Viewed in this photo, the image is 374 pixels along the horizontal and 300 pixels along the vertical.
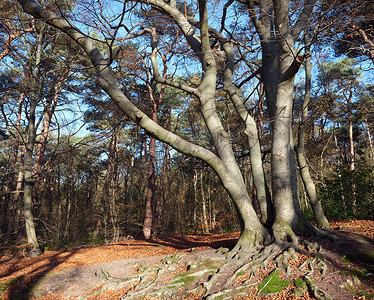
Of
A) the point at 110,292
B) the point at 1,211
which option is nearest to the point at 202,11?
the point at 110,292

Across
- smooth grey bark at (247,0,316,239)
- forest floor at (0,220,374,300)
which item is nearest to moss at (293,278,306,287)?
forest floor at (0,220,374,300)

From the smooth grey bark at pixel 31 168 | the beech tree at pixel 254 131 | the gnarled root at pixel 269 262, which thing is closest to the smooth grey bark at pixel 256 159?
the beech tree at pixel 254 131

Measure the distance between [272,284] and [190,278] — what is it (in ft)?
4.44

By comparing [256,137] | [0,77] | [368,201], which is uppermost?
[0,77]

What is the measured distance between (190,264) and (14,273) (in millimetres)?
4857

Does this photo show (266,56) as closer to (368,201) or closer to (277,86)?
(277,86)

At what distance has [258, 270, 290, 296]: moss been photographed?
3.01 m

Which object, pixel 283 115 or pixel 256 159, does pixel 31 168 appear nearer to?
pixel 256 159

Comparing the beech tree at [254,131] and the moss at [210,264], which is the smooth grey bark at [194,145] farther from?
the moss at [210,264]

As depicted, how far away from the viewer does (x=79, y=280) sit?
510cm

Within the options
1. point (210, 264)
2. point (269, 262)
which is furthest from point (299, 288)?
point (210, 264)

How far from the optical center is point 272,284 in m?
3.13

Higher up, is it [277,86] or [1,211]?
[277,86]

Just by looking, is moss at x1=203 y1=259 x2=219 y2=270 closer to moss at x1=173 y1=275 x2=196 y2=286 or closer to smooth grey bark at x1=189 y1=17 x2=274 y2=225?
moss at x1=173 y1=275 x2=196 y2=286
